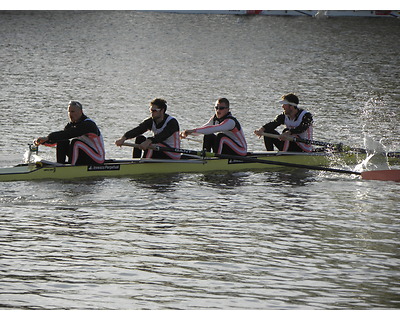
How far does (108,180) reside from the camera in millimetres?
15602

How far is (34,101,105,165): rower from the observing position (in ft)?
50.2

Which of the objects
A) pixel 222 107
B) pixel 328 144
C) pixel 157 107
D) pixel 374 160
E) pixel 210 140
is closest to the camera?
pixel 157 107

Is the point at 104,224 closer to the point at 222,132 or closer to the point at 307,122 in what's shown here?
the point at 222,132

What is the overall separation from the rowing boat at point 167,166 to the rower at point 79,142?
0.16 m

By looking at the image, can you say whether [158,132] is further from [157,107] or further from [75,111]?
[75,111]

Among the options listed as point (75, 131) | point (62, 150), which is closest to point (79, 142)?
point (75, 131)

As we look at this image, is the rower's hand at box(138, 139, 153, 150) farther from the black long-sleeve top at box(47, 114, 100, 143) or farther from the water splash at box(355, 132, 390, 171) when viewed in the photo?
the water splash at box(355, 132, 390, 171)

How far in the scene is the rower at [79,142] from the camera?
50.2 feet

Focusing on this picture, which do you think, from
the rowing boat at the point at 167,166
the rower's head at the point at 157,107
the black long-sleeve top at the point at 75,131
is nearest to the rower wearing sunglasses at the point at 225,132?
the rowing boat at the point at 167,166

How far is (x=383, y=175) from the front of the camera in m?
16.1

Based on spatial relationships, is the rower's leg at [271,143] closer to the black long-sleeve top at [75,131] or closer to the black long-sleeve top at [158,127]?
the black long-sleeve top at [158,127]

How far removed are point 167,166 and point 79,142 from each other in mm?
1767

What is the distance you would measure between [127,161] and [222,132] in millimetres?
1914

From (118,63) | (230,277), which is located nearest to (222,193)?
(230,277)
